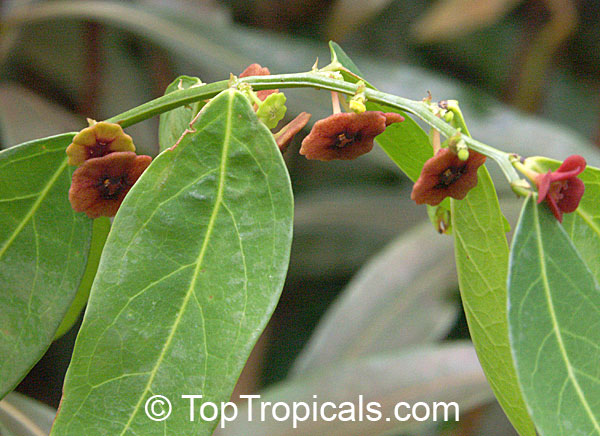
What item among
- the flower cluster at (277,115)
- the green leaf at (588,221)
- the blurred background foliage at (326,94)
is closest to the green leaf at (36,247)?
the flower cluster at (277,115)

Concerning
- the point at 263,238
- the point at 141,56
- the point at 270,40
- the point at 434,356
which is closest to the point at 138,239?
the point at 263,238

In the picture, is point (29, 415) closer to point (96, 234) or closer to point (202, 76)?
point (96, 234)

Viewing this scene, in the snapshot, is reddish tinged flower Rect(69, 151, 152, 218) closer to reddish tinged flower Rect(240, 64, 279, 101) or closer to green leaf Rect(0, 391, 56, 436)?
reddish tinged flower Rect(240, 64, 279, 101)

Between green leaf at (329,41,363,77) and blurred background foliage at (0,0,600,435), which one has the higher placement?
blurred background foliage at (0,0,600,435)

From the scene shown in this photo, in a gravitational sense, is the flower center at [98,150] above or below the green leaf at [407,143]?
below

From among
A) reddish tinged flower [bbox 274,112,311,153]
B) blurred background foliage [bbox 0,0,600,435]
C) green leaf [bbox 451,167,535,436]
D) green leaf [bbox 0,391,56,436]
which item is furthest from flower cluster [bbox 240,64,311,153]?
blurred background foliage [bbox 0,0,600,435]

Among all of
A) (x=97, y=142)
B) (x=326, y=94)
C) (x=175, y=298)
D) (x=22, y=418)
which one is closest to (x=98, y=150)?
(x=97, y=142)

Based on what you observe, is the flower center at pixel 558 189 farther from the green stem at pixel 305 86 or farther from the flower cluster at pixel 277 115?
the flower cluster at pixel 277 115
